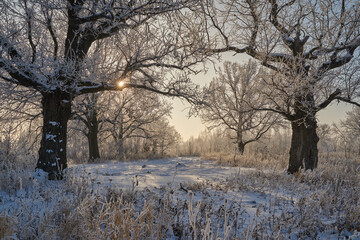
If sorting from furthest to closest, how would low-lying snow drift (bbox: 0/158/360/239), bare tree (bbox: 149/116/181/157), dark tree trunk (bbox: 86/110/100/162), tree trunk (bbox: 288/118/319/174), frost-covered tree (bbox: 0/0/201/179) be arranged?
bare tree (bbox: 149/116/181/157)
dark tree trunk (bbox: 86/110/100/162)
tree trunk (bbox: 288/118/319/174)
frost-covered tree (bbox: 0/0/201/179)
low-lying snow drift (bbox: 0/158/360/239)

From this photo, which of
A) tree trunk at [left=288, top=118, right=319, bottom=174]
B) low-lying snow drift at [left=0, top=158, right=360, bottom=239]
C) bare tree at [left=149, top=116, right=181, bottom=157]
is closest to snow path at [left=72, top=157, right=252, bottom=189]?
low-lying snow drift at [left=0, top=158, right=360, bottom=239]

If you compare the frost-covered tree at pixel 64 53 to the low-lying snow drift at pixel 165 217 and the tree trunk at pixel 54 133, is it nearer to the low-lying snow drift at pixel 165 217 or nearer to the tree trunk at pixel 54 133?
the tree trunk at pixel 54 133

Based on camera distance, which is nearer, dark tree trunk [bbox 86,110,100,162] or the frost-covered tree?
the frost-covered tree

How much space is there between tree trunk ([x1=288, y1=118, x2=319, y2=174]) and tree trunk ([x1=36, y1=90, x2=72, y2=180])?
23.5 feet

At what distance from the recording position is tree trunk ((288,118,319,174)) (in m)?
7.57

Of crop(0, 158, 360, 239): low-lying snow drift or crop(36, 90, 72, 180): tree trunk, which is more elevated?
crop(36, 90, 72, 180): tree trunk

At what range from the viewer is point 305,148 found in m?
7.58

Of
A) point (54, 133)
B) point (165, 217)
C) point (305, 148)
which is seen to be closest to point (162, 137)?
point (305, 148)

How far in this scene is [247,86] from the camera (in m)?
16.1

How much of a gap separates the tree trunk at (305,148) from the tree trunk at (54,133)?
23.5 ft

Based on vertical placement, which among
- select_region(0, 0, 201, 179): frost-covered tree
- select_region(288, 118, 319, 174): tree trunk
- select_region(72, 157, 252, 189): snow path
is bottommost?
select_region(72, 157, 252, 189): snow path

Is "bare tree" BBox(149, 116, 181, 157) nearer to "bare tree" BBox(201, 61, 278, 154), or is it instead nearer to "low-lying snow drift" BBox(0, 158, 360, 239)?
"bare tree" BBox(201, 61, 278, 154)

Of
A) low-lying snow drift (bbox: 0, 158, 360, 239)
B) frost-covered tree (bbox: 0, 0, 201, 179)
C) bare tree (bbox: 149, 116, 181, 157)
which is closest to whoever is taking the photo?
low-lying snow drift (bbox: 0, 158, 360, 239)

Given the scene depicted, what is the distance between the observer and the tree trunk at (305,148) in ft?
24.8
